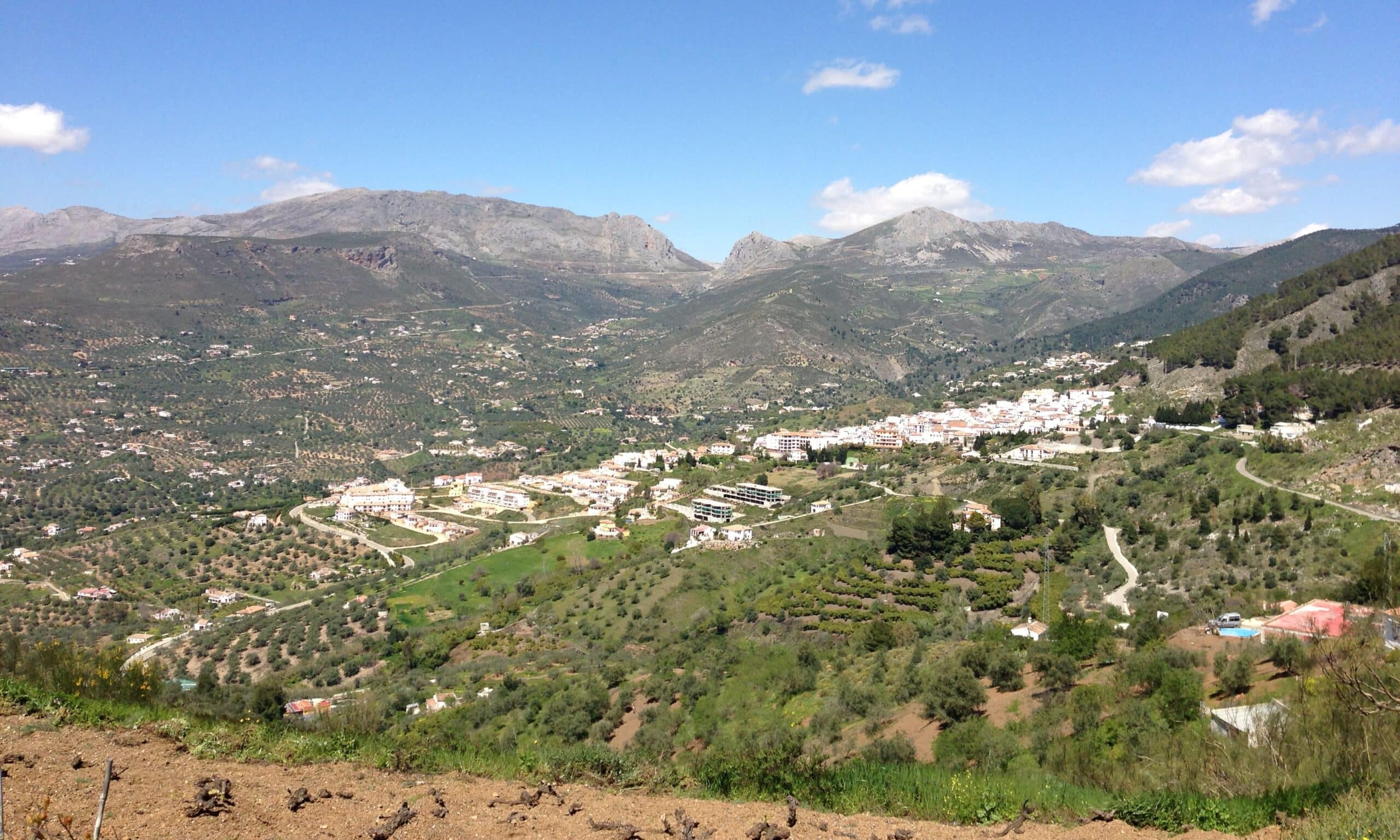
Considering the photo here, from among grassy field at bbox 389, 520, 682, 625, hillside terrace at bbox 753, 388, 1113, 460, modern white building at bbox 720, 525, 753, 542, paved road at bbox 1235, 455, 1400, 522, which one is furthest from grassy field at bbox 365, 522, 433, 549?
paved road at bbox 1235, 455, 1400, 522

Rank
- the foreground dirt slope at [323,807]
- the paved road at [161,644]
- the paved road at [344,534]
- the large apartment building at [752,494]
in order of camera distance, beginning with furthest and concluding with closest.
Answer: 1. the paved road at [344,534]
2. the large apartment building at [752,494]
3. the paved road at [161,644]
4. the foreground dirt slope at [323,807]

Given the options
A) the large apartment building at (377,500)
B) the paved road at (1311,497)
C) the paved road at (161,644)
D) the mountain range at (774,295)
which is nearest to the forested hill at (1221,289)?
the mountain range at (774,295)

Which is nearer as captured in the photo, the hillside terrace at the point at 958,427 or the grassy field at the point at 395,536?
the grassy field at the point at 395,536

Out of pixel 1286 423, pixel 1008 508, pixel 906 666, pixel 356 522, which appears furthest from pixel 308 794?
pixel 356 522

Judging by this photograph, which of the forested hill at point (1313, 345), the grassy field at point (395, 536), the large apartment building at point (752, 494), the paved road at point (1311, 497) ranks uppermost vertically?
the forested hill at point (1313, 345)

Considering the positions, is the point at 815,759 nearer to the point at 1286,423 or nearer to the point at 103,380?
the point at 1286,423

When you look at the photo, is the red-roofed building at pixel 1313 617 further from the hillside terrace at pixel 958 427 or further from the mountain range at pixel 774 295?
the mountain range at pixel 774 295
